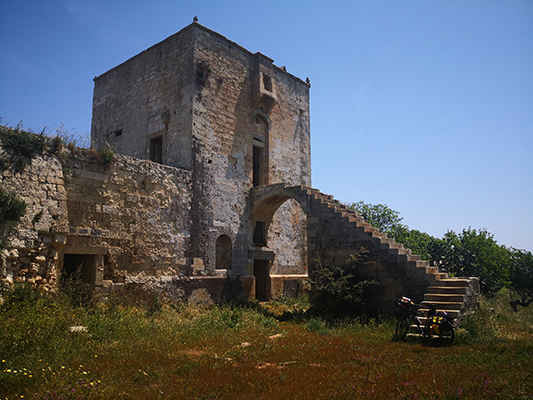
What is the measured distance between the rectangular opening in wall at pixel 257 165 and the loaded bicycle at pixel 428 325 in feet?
27.6

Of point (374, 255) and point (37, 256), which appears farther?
point (374, 255)

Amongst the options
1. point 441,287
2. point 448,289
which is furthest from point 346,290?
point 448,289

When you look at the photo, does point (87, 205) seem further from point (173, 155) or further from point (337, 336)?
point (337, 336)

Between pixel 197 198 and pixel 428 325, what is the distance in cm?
782

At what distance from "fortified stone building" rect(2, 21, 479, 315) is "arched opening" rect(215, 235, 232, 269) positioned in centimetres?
4

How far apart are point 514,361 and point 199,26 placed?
13013 millimetres

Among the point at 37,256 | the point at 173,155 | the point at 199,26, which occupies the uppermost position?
the point at 199,26

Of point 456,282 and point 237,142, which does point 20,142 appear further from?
point 456,282

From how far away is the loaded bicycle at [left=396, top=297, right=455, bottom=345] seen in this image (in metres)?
8.15

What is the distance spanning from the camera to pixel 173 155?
13766 mm

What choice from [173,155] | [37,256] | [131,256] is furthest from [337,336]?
[173,155]

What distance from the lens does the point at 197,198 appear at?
43.4 feet

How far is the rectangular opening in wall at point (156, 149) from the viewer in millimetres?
14828

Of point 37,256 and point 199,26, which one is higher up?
point 199,26
